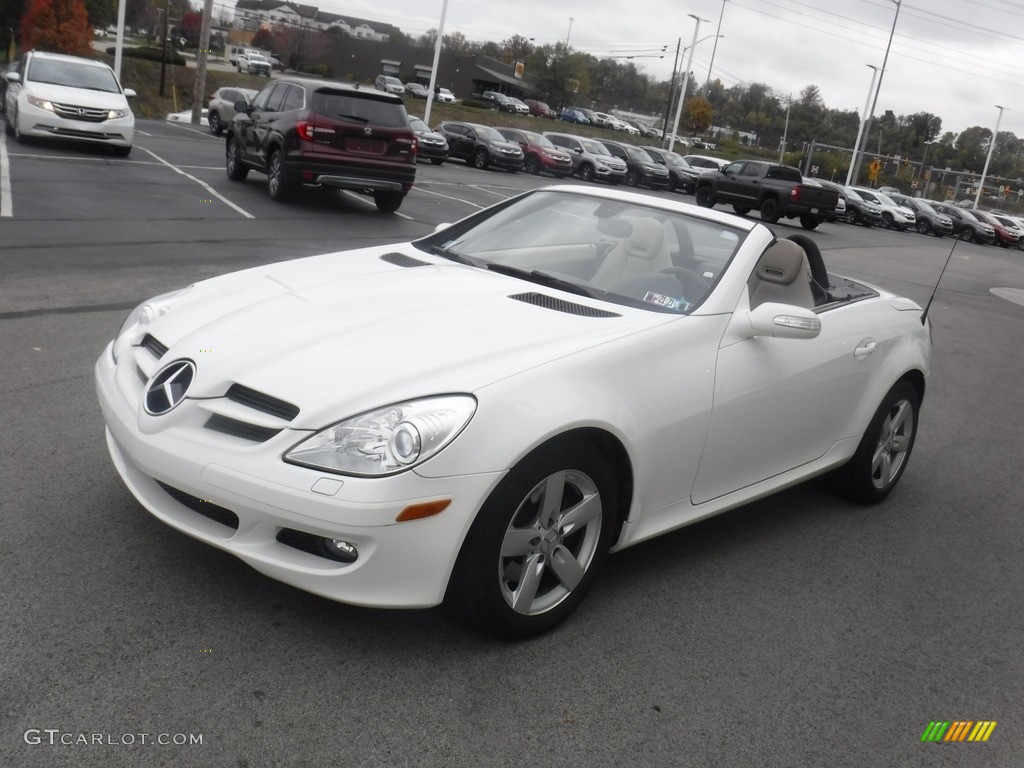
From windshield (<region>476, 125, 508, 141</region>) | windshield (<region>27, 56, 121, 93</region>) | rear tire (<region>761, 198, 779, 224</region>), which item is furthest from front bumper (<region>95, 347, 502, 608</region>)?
windshield (<region>476, 125, 508, 141</region>)

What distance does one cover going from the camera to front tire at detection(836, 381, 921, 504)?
494 cm

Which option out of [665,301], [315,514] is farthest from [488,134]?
[315,514]

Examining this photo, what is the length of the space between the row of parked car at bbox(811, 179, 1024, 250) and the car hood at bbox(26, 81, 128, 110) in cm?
2958

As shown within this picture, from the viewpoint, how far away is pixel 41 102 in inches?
669

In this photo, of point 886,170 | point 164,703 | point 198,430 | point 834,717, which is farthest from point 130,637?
point 886,170

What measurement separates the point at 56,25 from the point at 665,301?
4808cm

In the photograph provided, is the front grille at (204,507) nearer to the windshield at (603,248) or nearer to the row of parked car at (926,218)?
the windshield at (603,248)

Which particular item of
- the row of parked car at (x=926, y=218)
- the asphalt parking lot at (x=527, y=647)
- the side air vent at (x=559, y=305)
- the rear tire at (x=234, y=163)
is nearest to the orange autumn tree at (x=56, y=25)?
the rear tire at (x=234, y=163)

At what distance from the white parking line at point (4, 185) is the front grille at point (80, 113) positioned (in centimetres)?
108

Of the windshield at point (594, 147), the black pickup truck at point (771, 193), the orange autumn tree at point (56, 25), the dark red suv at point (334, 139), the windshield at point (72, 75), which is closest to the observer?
the dark red suv at point (334, 139)

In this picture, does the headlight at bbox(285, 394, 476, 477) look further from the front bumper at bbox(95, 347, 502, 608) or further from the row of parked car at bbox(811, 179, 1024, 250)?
the row of parked car at bbox(811, 179, 1024, 250)

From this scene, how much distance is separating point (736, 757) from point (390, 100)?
13.9m

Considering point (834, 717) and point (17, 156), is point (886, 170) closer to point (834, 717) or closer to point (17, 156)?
point (17, 156)

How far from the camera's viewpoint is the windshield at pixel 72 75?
17.8m
